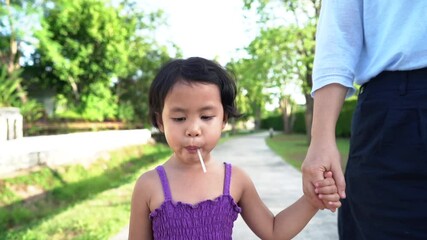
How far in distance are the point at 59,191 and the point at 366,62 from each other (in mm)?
7635

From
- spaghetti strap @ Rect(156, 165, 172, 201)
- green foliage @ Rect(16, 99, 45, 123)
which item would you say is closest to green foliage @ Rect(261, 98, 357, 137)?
spaghetti strap @ Rect(156, 165, 172, 201)

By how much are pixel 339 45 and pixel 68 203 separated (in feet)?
23.4

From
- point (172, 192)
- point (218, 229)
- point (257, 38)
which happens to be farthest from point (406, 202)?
point (257, 38)

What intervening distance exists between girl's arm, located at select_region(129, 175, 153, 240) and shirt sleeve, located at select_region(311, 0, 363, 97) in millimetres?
638

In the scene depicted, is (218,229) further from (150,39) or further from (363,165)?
(150,39)

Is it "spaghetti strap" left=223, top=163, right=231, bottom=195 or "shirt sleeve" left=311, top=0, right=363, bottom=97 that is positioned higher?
"shirt sleeve" left=311, top=0, right=363, bottom=97

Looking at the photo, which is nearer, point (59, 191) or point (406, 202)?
point (406, 202)

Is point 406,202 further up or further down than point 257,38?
further down

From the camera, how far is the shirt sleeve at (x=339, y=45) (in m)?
1.46

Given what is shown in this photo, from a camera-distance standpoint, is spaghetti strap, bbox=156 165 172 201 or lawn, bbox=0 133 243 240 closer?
spaghetti strap, bbox=156 165 172 201

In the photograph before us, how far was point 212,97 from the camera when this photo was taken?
1.52 m

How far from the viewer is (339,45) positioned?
1.50 m

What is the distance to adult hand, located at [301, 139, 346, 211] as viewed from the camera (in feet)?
4.47

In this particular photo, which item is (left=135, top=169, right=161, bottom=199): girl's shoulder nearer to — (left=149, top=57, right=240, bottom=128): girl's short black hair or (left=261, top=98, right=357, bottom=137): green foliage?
(left=149, top=57, right=240, bottom=128): girl's short black hair
